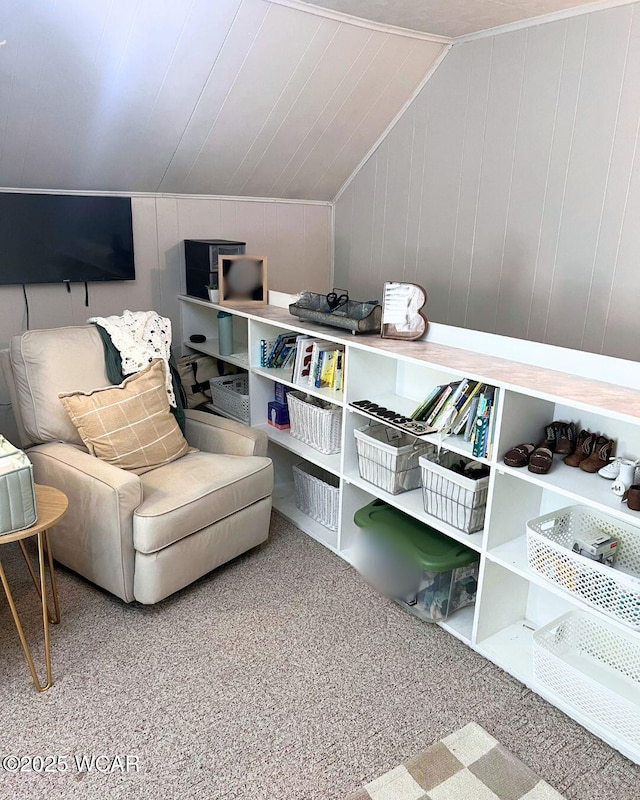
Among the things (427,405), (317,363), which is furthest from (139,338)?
(427,405)

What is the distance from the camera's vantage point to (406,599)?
7.57 ft

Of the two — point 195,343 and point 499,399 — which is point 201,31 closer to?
point 195,343

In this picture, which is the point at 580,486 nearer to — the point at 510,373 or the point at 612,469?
the point at 612,469

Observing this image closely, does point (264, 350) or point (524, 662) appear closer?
point (524, 662)

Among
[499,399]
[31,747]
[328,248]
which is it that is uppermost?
[328,248]

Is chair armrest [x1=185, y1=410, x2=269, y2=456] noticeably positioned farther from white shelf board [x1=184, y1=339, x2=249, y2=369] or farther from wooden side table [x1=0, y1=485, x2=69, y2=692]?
wooden side table [x1=0, y1=485, x2=69, y2=692]

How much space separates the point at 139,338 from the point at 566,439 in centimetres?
175

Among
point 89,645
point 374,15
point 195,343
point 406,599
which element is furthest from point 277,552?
point 374,15

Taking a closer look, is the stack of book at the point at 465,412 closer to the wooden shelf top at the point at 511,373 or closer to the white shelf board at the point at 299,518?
the wooden shelf top at the point at 511,373

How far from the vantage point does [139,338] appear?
2684 millimetres

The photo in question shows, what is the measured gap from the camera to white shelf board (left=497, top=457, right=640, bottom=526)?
165 cm

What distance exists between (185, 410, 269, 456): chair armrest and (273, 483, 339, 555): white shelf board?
16.2 inches

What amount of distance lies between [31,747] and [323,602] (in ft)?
3.45

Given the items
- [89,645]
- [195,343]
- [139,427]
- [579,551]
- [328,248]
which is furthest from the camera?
[328,248]
